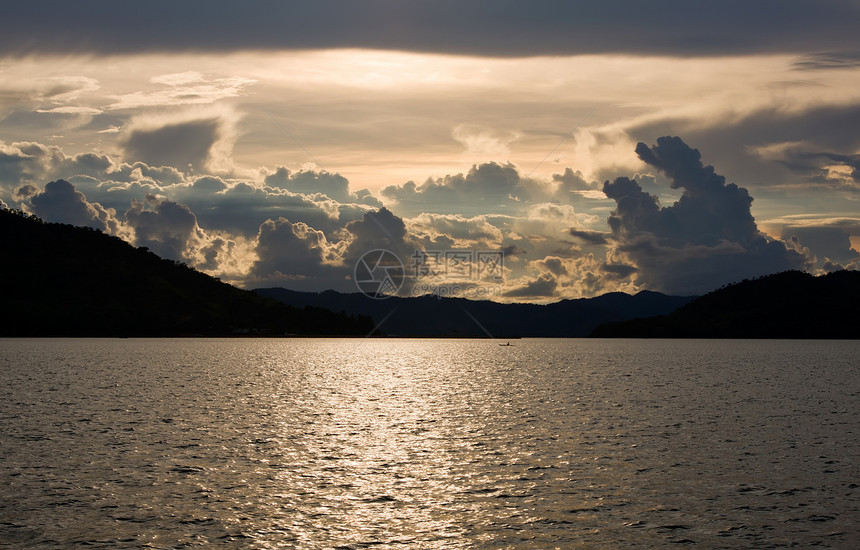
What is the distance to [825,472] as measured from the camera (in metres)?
61.8

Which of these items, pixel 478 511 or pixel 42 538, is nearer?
pixel 42 538

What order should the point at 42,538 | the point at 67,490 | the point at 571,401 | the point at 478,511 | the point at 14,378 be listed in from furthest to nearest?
the point at 14,378 → the point at 571,401 → the point at 67,490 → the point at 478,511 → the point at 42,538

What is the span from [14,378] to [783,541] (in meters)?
170

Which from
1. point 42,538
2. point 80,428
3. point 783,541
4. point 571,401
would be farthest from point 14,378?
point 783,541

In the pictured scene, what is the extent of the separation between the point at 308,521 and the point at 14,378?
149453mm

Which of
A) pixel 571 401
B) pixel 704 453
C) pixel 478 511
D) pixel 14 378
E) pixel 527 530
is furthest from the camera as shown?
pixel 14 378

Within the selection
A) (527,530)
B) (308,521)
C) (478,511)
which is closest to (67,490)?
(308,521)

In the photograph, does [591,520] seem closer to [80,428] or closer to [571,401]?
[80,428]

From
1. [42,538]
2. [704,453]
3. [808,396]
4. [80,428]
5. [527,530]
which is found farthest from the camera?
[808,396]

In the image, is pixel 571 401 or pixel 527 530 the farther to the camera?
pixel 571 401

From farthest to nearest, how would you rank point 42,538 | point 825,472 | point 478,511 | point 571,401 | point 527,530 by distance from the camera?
1. point 571,401
2. point 825,472
3. point 478,511
4. point 527,530
5. point 42,538

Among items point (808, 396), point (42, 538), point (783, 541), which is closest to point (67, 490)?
point (42, 538)

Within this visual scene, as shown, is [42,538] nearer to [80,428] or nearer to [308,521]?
[308,521]

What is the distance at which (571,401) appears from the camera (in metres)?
130
